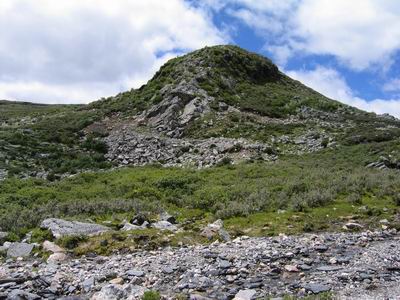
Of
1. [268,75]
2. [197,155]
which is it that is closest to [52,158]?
[197,155]

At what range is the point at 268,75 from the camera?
7700cm

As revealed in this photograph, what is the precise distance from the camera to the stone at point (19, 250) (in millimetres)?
17652

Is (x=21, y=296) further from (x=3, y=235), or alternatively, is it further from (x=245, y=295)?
(x=3, y=235)

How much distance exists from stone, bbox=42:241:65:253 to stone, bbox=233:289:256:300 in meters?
7.71

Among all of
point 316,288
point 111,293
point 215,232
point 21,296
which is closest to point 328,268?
point 316,288

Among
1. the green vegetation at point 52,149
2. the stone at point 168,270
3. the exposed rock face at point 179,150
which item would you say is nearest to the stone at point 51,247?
the stone at point 168,270

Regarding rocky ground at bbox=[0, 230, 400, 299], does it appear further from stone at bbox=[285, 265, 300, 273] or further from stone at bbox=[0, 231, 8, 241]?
stone at bbox=[0, 231, 8, 241]

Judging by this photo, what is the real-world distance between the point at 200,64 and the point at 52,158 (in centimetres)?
2928

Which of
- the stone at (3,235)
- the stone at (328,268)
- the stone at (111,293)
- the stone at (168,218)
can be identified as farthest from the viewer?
the stone at (168,218)

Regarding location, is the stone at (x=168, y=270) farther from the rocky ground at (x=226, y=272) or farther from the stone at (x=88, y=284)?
the stone at (x=88, y=284)

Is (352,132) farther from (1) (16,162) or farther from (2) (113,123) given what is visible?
(1) (16,162)

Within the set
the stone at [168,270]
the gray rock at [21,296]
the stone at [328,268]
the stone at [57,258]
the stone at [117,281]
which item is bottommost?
the gray rock at [21,296]

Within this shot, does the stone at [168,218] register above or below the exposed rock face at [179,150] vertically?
below

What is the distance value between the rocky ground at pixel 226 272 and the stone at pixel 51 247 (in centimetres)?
81
